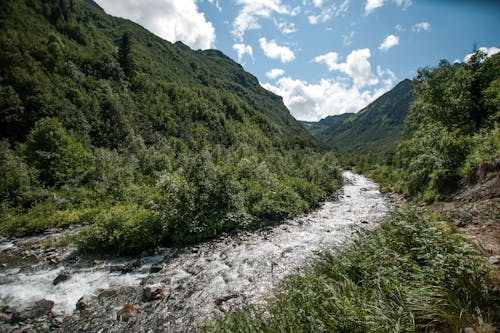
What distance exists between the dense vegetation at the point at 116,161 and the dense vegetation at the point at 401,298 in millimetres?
10355

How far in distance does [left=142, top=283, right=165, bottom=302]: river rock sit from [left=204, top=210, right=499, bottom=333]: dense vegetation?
15.9ft

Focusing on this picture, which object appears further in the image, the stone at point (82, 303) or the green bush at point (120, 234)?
the green bush at point (120, 234)

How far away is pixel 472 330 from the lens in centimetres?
318

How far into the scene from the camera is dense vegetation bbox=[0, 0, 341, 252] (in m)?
15.2

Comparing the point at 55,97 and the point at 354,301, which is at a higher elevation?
the point at 55,97

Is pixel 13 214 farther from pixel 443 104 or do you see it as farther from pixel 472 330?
pixel 443 104

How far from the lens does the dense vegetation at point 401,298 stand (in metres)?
3.64

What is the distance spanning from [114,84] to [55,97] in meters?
21.8

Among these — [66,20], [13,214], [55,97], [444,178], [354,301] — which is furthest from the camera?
[66,20]

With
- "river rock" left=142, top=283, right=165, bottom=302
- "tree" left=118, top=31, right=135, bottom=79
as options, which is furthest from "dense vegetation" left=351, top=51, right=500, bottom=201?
"tree" left=118, top=31, right=135, bottom=79

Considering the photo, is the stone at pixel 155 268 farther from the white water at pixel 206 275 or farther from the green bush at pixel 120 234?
the green bush at pixel 120 234

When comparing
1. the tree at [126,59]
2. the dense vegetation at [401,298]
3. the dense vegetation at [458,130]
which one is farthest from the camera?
the tree at [126,59]

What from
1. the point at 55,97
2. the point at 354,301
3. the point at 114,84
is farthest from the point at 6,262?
the point at 114,84

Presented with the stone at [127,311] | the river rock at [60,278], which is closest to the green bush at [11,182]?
the river rock at [60,278]
